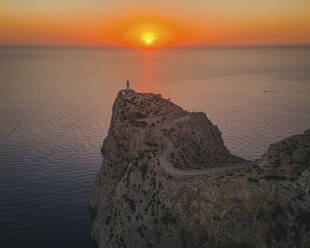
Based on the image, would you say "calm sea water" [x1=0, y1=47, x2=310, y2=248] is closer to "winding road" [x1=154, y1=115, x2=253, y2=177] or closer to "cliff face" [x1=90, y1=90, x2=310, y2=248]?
"cliff face" [x1=90, y1=90, x2=310, y2=248]

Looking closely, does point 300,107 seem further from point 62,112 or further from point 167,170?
point 167,170

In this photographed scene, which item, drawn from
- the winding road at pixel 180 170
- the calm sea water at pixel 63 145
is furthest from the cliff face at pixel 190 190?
the calm sea water at pixel 63 145

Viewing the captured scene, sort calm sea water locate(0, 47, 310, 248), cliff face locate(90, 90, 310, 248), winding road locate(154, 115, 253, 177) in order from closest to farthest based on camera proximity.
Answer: cliff face locate(90, 90, 310, 248) < winding road locate(154, 115, 253, 177) < calm sea water locate(0, 47, 310, 248)

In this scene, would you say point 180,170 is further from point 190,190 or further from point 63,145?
point 63,145

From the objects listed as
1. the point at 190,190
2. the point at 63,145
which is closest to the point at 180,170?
the point at 190,190

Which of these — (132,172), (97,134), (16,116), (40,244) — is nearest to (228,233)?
(132,172)

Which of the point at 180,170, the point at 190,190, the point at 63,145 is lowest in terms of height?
the point at 190,190

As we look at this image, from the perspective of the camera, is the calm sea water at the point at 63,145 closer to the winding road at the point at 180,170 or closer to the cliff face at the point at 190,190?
the cliff face at the point at 190,190

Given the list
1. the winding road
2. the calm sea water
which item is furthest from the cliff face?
the calm sea water
